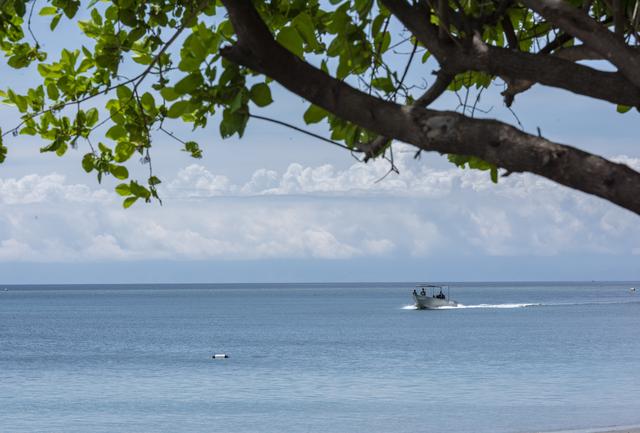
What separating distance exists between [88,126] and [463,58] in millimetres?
2233

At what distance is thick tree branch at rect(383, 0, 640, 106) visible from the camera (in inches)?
114

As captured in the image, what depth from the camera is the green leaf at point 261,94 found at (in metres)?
2.84

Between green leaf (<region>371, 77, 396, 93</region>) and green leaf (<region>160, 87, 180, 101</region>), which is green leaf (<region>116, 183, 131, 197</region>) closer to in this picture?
green leaf (<region>160, 87, 180, 101</region>)

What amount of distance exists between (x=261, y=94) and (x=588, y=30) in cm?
98

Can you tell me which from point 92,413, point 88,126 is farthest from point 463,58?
point 92,413

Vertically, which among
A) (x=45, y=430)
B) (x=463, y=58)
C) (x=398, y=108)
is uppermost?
(x=463, y=58)

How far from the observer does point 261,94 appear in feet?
9.41

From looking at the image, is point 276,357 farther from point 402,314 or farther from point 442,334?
Result: point 402,314

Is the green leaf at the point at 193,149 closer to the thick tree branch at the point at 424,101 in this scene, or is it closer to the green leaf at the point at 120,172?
the green leaf at the point at 120,172

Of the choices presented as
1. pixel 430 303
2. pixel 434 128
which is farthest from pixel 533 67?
pixel 430 303

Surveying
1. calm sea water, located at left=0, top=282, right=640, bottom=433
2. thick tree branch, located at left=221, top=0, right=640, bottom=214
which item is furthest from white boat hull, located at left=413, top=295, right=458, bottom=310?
thick tree branch, located at left=221, top=0, right=640, bottom=214

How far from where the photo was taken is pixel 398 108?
8.91ft

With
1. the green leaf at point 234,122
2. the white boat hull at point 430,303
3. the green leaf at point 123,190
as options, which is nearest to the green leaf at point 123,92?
the green leaf at point 123,190

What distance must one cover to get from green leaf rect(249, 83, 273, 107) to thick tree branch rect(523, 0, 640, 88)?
807mm
